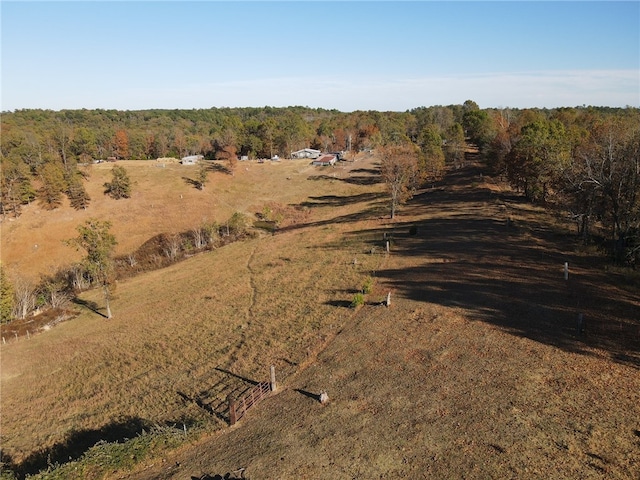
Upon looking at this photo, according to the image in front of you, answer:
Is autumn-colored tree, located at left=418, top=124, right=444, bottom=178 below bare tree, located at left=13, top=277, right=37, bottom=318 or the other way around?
the other way around

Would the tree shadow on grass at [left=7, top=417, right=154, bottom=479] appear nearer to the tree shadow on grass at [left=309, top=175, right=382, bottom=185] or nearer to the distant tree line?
the distant tree line

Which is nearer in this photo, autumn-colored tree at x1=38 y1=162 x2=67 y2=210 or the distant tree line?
the distant tree line

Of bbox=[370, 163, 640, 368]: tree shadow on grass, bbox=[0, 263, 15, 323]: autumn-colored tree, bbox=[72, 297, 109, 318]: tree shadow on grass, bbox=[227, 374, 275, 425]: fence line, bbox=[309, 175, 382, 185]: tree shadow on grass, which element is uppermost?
bbox=[309, 175, 382, 185]: tree shadow on grass

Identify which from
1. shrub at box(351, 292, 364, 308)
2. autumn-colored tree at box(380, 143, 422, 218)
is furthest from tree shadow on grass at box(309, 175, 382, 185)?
shrub at box(351, 292, 364, 308)

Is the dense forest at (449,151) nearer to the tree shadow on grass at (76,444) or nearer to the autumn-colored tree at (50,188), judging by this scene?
the autumn-colored tree at (50,188)

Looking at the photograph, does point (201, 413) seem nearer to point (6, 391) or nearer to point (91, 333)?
point (6, 391)

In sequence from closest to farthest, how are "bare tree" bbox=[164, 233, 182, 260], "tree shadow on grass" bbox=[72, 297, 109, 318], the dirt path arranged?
1. the dirt path
2. "tree shadow on grass" bbox=[72, 297, 109, 318]
3. "bare tree" bbox=[164, 233, 182, 260]

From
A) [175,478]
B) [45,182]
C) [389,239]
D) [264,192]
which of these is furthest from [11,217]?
[175,478]

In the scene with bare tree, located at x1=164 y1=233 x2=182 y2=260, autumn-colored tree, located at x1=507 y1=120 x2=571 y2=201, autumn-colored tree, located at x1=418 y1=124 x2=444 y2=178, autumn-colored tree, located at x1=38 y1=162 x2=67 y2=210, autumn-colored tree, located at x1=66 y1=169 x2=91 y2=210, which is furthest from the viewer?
autumn-colored tree, located at x1=66 y1=169 x2=91 y2=210
